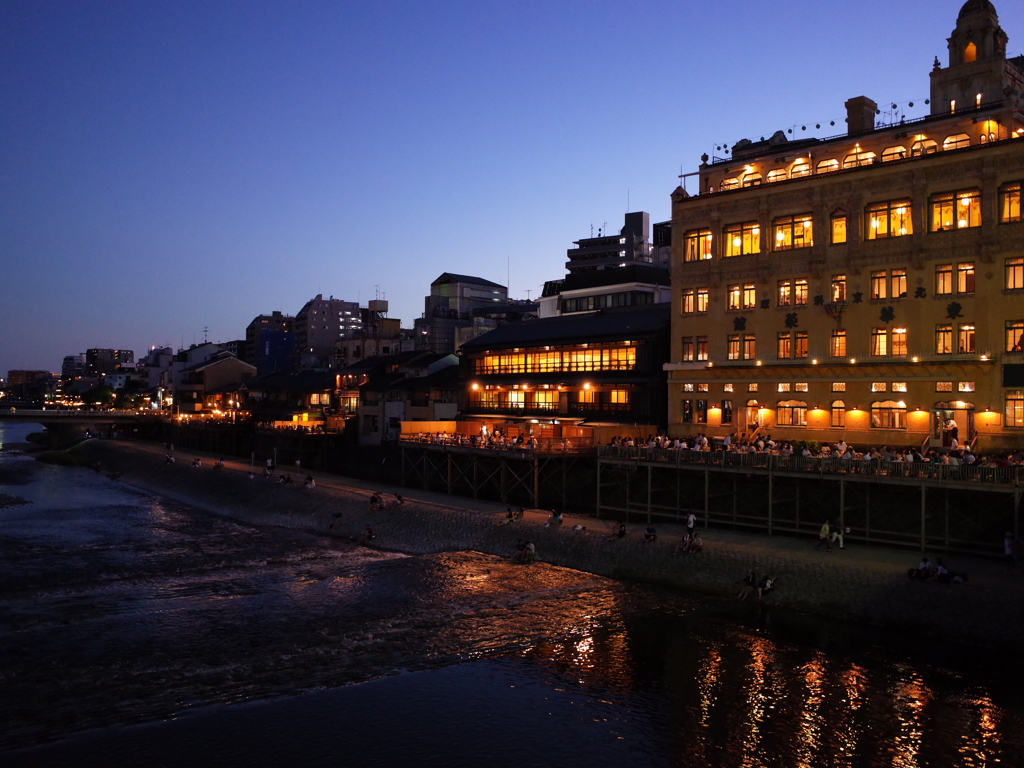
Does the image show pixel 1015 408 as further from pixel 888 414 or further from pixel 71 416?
pixel 71 416

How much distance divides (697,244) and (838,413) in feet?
47.9

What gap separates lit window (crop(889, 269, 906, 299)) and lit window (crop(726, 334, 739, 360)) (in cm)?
959

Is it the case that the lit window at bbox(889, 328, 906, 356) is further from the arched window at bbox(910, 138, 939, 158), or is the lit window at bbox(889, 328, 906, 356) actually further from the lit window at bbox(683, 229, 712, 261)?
the lit window at bbox(683, 229, 712, 261)

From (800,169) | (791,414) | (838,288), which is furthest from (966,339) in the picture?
(800,169)

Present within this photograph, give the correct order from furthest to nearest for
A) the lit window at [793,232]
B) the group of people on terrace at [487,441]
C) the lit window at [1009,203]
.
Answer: the group of people on terrace at [487,441], the lit window at [793,232], the lit window at [1009,203]

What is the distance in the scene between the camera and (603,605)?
29.8 metres

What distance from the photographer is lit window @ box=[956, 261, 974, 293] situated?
3900 cm

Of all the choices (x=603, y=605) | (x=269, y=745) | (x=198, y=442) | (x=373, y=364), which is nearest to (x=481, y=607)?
(x=603, y=605)

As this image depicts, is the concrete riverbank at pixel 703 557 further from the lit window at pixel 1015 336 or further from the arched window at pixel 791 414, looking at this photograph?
the lit window at pixel 1015 336

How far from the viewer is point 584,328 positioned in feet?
193

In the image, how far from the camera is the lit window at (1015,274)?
123 feet

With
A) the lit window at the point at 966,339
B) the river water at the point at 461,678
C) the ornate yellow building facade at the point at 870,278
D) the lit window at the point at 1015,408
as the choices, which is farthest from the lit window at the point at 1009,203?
the river water at the point at 461,678

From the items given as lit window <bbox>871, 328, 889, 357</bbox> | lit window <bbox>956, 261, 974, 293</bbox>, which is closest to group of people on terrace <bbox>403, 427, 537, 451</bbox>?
lit window <bbox>871, 328, 889, 357</bbox>

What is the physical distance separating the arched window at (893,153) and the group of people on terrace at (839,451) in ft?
55.1
